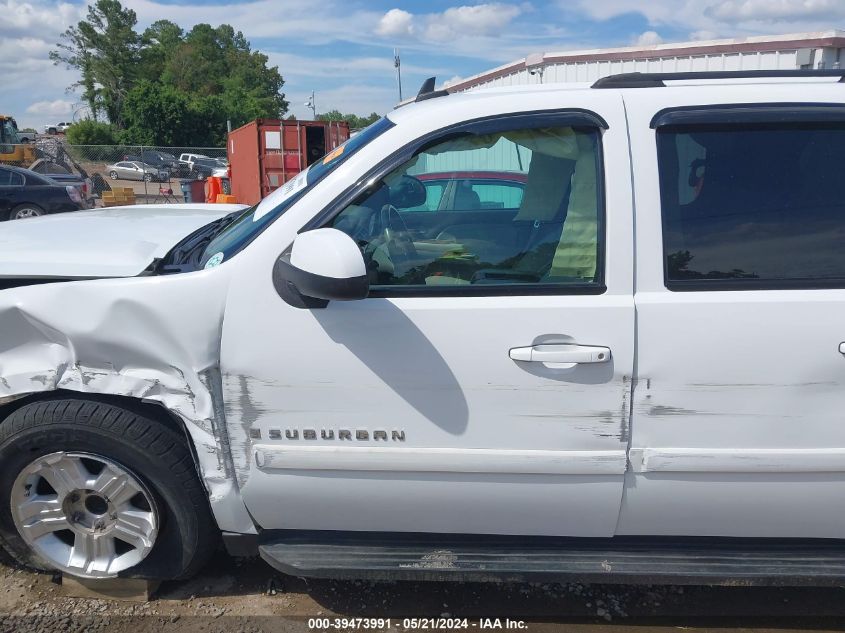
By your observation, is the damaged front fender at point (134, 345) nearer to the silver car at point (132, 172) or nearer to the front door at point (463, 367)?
the front door at point (463, 367)

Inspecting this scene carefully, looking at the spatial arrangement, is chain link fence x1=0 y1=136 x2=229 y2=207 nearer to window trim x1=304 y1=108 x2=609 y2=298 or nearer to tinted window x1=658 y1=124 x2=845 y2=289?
window trim x1=304 y1=108 x2=609 y2=298

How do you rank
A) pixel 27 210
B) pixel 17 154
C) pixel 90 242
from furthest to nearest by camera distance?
pixel 17 154
pixel 27 210
pixel 90 242

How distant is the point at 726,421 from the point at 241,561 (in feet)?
6.59

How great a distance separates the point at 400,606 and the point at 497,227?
149 centimetres

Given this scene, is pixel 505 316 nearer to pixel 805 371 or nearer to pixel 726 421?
pixel 726 421

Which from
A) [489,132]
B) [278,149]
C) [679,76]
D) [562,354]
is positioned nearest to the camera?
[562,354]

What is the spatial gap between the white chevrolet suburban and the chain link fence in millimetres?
16186

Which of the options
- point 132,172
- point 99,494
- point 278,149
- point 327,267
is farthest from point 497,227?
point 132,172

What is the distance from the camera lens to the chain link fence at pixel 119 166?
805 inches

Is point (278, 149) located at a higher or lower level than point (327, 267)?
higher

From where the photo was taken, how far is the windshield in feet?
7.68

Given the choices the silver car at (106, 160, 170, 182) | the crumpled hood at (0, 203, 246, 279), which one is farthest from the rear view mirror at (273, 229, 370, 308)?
the silver car at (106, 160, 170, 182)

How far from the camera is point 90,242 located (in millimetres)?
2691

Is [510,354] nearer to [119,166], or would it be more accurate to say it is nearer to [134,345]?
[134,345]
